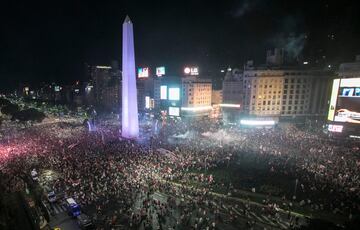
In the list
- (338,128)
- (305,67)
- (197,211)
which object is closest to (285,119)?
(305,67)

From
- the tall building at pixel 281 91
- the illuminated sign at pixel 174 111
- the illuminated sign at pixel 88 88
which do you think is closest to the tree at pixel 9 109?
the illuminated sign at pixel 174 111

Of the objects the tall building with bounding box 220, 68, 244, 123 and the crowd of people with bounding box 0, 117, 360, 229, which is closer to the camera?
the crowd of people with bounding box 0, 117, 360, 229

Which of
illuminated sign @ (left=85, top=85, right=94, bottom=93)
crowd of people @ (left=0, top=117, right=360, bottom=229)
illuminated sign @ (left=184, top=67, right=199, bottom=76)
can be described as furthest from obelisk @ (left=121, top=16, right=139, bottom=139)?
illuminated sign @ (left=85, top=85, right=94, bottom=93)

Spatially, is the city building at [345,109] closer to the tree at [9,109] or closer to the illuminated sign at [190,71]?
the illuminated sign at [190,71]

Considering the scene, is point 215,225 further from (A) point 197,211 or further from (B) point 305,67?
(B) point 305,67

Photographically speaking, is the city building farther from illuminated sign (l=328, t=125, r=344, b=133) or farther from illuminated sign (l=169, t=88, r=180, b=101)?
illuminated sign (l=169, t=88, r=180, b=101)

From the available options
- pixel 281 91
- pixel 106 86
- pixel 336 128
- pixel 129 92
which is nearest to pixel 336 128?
pixel 336 128
